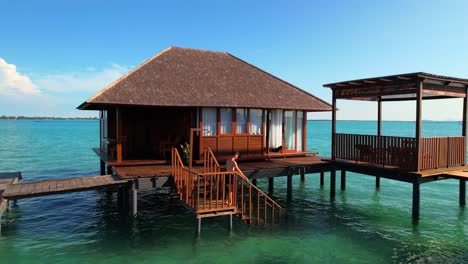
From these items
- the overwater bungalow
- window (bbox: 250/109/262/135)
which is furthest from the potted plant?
window (bbox: 250/109/262/135)

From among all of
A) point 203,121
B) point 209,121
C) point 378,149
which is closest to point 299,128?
point 378,149

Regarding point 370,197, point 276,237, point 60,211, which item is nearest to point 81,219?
point 60,211

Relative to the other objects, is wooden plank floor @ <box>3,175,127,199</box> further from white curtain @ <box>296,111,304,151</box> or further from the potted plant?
white curtain @ <box>296,111,304,151</box>

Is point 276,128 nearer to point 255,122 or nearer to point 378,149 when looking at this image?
point 255,122

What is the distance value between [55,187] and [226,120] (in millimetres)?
7154

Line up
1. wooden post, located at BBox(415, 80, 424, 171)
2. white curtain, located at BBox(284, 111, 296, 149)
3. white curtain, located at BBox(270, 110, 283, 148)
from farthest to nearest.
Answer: white curtain, located at BBox(284, 111, 296, 149) < white curtain, located at BBox(270, 110, 283, 148) < wooden post, located at BBox(415, 80, 424, 171)

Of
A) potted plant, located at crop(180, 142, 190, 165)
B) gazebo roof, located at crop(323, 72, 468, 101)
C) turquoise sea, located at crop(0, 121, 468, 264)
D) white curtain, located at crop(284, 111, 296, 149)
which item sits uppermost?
gazebo roof, located at crop(323, 72, 468, 101)

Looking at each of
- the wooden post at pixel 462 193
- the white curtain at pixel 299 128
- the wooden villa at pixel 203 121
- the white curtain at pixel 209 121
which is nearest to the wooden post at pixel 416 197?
the wooden post at pixel 462 193

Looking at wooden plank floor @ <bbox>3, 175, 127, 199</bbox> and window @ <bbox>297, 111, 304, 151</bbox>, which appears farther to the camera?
window @ <bbox>297, 111, 304, 151</bbox>

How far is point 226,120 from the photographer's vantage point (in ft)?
50.5

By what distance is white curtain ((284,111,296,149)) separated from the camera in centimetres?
1750

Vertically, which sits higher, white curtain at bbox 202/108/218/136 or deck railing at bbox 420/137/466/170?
white curtain at bbox 202/108/218/136

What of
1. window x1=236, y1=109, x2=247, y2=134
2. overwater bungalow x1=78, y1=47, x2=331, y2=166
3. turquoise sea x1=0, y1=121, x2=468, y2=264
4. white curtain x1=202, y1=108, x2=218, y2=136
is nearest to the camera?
turquoise sea x1=0, y1=121, x2=468, y2=264

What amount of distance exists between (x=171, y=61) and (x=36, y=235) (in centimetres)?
947
